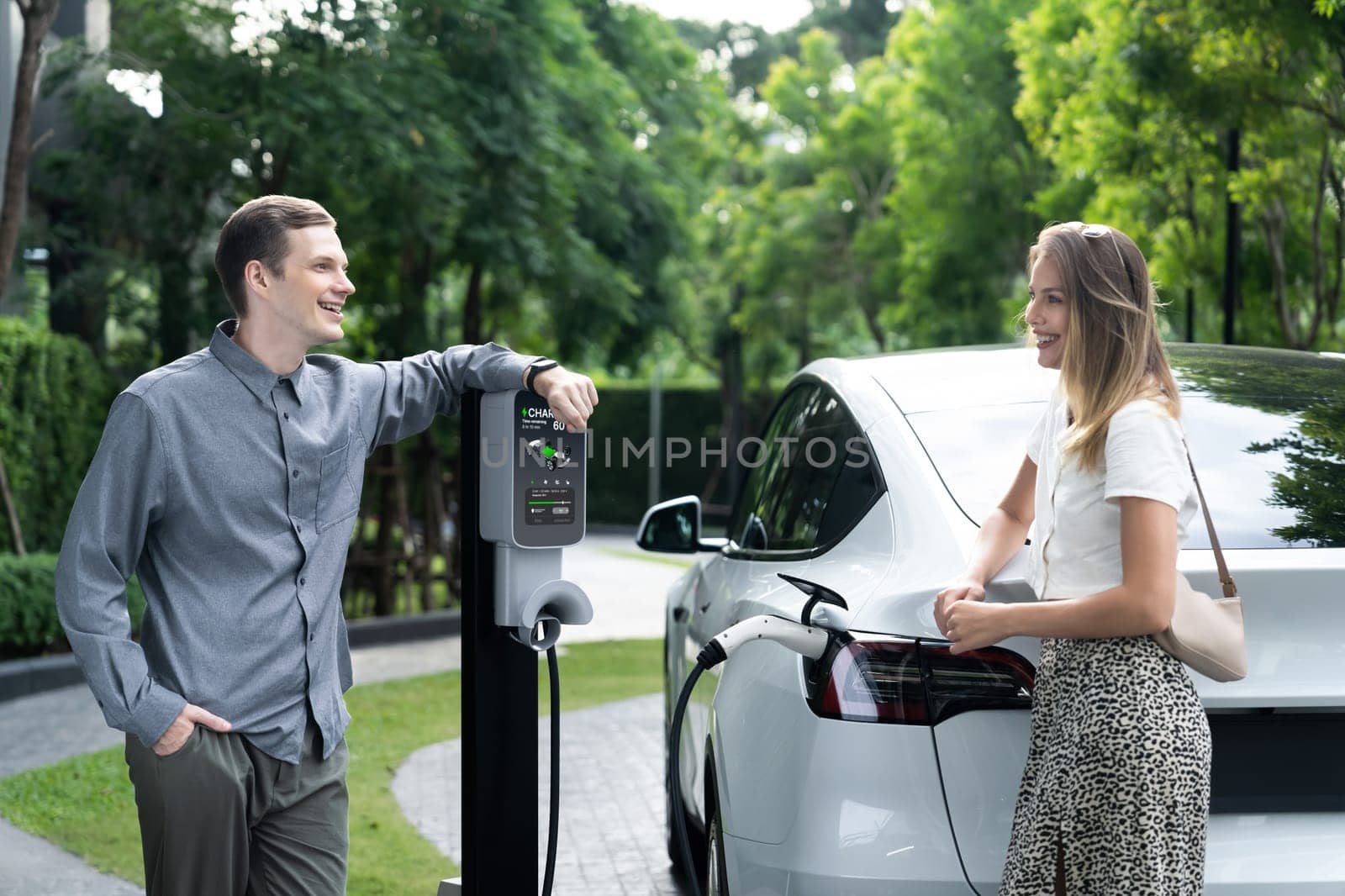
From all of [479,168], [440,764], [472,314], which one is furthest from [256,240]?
[472,314]

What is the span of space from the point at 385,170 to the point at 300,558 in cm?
843

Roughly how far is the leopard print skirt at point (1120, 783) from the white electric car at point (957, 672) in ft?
0.57

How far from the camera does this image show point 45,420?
1098 cm

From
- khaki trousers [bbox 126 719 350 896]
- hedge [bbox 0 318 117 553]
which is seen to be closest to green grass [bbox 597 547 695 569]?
hedge [bbox 0 318 117 553]

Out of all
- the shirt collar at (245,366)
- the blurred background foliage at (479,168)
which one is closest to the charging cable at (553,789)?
the shirt collar at (245,366)

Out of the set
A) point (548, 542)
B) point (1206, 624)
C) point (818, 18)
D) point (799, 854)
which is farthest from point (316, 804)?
point (818, 18)

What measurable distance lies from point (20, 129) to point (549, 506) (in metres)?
7.90

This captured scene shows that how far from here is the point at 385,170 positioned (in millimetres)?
10758

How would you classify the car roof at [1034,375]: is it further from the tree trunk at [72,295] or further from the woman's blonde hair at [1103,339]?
the tree trunk at [72,295]

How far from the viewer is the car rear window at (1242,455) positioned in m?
2.91

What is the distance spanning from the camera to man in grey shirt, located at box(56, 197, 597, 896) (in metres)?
2.57

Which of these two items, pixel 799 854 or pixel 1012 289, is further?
pixel 1012 289

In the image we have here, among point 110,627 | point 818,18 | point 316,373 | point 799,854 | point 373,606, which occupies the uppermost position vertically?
point 818,18

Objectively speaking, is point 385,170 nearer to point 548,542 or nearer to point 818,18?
point 548,542
